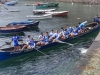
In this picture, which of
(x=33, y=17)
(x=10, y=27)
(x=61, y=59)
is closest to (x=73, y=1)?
(x=33, y=17)

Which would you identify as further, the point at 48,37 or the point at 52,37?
the point at 52,37

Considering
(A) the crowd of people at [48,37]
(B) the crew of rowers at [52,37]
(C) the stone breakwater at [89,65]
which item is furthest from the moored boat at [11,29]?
(C) the stone breakwater at [89,65]

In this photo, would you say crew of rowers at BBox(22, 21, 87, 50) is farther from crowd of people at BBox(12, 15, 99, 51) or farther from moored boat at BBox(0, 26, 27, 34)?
moored boat at BBox(0, 26, 27, 34)

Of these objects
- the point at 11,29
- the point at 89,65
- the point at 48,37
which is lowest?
the point at 11,29

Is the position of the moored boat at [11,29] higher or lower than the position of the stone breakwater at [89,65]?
lower

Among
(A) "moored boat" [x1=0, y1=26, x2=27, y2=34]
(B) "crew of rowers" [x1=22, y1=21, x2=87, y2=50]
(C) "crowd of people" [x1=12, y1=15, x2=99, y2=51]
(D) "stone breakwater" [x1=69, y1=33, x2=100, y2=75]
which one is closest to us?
(D) "stone breakwater" [x1=69, y1=33, x2=100, y2=75]

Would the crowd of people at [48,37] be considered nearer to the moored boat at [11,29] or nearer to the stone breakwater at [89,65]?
the stone breakwater at [89,65]

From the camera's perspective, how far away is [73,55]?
928 inches

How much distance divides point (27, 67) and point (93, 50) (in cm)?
659

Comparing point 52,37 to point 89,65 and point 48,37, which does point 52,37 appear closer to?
point 48,37

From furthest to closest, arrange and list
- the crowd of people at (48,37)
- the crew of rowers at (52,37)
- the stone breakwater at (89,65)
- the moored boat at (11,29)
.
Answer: the moored boat at (11,29), the crew of rowers at (52,37), the crowd of people at (48,37), the stone breakwater at (89,65)

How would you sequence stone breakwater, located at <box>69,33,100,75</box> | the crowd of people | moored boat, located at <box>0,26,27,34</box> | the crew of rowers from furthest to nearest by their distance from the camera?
moored boat, located at <box>0,26,27,34</box>, the crew of rowers, the crowd of people, stone breakwater, located at <box>69,33,100,75</box>

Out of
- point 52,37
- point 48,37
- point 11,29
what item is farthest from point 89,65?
point 11,29

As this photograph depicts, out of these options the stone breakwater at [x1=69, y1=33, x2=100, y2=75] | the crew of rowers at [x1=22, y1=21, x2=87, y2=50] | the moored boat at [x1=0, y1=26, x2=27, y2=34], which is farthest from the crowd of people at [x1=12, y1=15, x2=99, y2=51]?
the moored boat at [x1=0, y1=26, x2=27, y2=34]
